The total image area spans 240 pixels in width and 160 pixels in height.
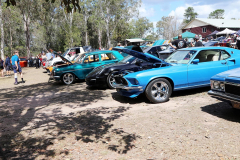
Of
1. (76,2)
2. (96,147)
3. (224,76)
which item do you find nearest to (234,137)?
(224,76)

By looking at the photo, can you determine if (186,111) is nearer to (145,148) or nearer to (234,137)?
(234,137)

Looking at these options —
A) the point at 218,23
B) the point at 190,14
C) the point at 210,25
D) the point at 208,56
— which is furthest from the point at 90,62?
the point at 190,14

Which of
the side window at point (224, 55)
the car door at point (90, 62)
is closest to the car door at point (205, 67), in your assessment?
the side window at point (224, 55)

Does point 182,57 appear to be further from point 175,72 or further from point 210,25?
point 210,25

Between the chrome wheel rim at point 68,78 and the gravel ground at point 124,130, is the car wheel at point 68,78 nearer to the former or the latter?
the chrome wheel rim at point 68,78

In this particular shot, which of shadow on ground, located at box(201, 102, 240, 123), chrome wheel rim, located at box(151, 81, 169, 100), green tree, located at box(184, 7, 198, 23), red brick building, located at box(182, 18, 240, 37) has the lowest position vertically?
shadow on ground, located at box(201, 102, 240, 123)

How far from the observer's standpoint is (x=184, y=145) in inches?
139

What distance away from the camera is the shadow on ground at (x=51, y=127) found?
12.2ft

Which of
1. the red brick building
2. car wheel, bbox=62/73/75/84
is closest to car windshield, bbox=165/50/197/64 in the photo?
car wheel, bbox=62/73/75/84

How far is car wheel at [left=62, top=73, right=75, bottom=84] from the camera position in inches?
419

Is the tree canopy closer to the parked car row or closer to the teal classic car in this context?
the teal classic car

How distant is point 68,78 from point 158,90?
19.7 ft

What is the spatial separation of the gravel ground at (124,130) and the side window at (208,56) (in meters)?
1.13

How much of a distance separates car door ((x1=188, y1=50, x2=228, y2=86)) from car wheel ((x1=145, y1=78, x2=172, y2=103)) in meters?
0.78
